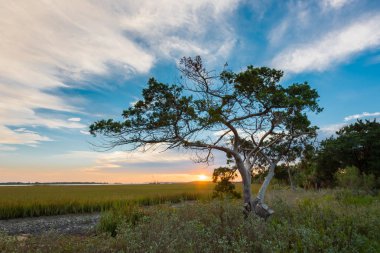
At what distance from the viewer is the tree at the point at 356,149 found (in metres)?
27.2

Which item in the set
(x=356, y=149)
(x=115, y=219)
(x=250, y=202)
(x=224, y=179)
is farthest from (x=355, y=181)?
(x=115, y=219)

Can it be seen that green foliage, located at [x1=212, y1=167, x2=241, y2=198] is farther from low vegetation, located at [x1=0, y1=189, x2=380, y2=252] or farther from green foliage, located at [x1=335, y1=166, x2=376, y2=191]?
green foliage, located at [x1=335, y1=166, x2=376, y2=191]

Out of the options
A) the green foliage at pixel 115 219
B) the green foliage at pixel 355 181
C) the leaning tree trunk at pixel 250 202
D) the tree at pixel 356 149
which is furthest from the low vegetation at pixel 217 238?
the tree at pixel 356 149

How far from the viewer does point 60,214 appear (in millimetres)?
19703

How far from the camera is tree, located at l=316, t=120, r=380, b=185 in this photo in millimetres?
27219

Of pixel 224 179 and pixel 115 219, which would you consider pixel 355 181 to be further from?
pixel 115 219

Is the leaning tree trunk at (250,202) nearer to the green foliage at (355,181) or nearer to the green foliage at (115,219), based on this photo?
the green foliage at (115,219)

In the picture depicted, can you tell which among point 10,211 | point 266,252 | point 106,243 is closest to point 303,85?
point 266,252

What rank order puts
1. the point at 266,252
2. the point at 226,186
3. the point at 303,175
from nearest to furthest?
the point at 266,252 → the point at 226,186 → the point at 303,175

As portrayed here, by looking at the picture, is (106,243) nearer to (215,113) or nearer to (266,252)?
(266,252)

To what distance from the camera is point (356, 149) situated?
2836cm

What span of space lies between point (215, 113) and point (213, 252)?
6.40m

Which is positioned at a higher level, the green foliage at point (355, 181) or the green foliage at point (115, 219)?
the green foliage at point (355, 181)

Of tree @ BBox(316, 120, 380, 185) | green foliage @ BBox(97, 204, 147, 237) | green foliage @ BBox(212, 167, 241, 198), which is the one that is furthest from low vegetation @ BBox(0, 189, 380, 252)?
tree @ BBox(316, 120, 380, 185)
